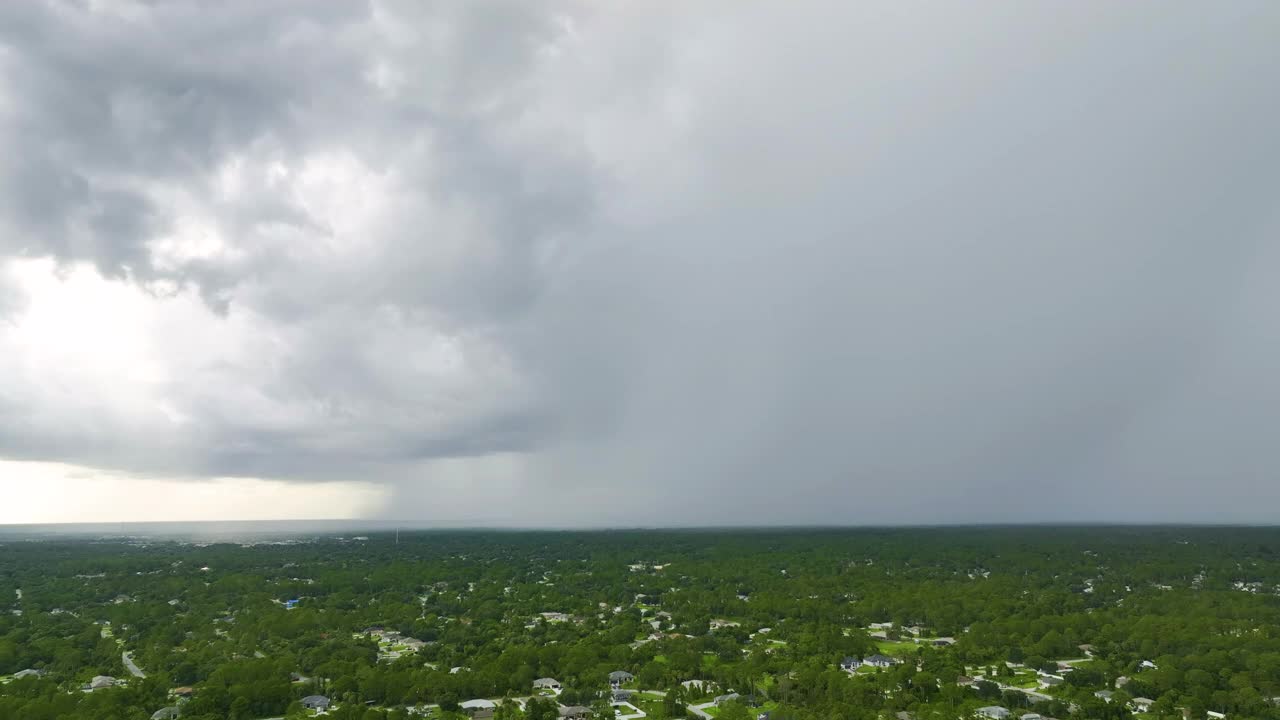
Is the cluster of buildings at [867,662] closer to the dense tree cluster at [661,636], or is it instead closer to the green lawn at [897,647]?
the dense tree cluster at [661,636]

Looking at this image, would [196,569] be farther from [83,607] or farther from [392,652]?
[392,652]

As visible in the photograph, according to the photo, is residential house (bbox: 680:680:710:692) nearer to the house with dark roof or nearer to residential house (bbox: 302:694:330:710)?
the house with dark roof

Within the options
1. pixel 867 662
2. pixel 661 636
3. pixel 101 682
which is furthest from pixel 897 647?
pixel 101 682

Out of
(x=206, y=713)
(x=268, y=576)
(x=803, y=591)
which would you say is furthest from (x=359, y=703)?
(x=268, y=576)

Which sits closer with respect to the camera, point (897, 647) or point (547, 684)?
point (547, 684)

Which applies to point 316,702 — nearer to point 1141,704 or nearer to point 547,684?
point 547,684

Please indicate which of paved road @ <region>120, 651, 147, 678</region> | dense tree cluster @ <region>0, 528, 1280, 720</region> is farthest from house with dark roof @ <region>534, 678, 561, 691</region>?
paved road @ <region>120, 651, 147, 678</region>

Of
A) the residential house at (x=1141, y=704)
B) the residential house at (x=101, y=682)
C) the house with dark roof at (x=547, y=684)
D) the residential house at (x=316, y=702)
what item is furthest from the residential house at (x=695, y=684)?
the residential house at (x=101, y=682)
